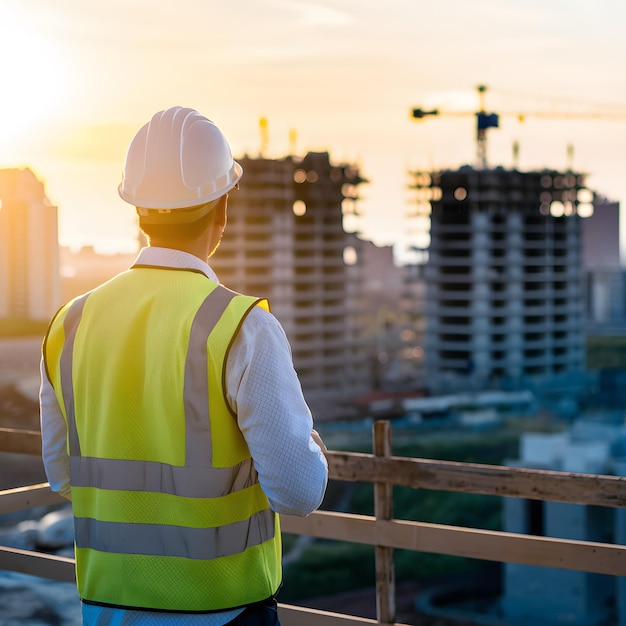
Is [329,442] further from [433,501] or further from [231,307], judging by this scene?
[231,307]

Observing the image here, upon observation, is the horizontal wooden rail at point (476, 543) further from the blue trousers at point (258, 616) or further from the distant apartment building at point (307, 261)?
the distant apartment building at point (307, 261)

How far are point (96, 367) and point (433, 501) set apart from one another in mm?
62700

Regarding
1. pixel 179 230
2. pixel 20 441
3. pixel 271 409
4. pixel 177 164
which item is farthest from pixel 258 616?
pixel 20 441

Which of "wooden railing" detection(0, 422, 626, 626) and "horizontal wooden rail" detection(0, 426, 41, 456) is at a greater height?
"horizontal wooden rail" detection(0, 426, 41, 456)

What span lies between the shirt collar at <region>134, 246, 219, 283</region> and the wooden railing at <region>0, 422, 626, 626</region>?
1.97 metres

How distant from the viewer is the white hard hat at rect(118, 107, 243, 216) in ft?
6.09

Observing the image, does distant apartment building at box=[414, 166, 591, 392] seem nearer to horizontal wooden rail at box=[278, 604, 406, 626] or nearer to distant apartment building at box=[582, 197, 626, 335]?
distant apartment building at box=[582, 197, 626, 335]

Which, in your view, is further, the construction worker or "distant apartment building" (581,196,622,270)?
"distant apartment building" (581,196,622,270)

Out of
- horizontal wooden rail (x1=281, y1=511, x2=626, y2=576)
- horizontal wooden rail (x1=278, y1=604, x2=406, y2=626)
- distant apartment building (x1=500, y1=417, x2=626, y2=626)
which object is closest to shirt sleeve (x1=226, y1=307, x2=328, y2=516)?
horizontal wooden rail (x1=281, y1=511, x2=626, y2=576)

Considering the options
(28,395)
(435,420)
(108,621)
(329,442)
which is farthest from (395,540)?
(435,420)

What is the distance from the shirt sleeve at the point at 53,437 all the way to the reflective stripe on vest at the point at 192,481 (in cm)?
19

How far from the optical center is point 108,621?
1838 millimetres

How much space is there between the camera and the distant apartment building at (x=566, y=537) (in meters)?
35.6

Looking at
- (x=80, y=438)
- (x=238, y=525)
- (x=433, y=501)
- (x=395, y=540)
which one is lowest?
(x=433, y=501)
